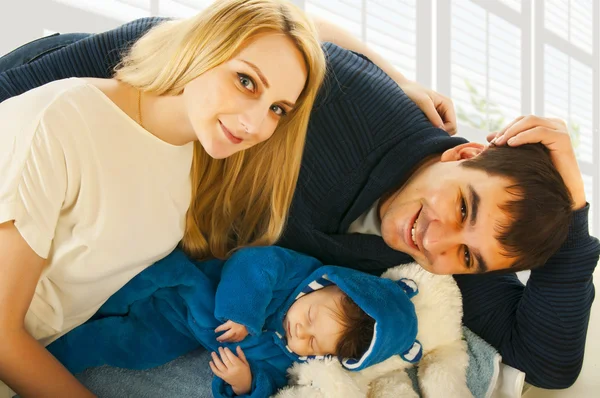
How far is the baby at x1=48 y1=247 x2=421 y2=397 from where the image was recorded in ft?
4.33

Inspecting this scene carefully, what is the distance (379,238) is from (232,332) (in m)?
0.47

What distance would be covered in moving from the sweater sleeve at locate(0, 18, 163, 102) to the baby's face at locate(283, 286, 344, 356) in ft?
2.46

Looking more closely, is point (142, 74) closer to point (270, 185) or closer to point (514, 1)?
point (270, 185)

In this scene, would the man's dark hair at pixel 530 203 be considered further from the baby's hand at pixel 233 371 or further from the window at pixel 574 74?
the window at pixel 574 74

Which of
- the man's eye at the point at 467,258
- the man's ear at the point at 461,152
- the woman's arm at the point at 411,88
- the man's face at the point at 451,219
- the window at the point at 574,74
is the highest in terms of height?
the woman's arm at the point at 411,88

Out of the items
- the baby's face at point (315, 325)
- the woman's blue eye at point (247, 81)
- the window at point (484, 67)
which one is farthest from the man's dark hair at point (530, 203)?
the window at point (484, 67)

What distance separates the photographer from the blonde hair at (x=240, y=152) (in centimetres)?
112

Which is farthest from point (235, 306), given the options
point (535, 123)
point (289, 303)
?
point (535, 123)

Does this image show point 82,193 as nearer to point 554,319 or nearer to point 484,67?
point 554,319

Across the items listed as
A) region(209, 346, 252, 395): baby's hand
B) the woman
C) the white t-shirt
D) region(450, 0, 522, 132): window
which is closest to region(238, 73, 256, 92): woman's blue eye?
the woman

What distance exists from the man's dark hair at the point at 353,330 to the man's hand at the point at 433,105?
1.92ft

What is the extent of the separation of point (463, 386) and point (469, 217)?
0.41 meters

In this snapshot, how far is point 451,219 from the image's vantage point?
1306 millimetres

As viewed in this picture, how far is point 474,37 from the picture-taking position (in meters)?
3.24
